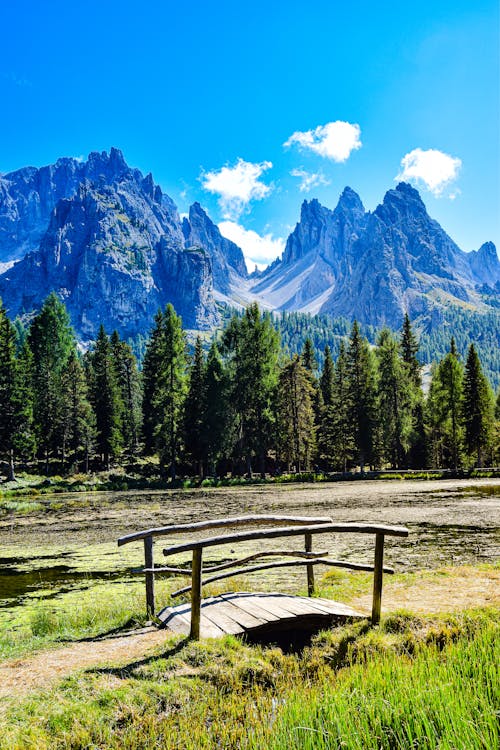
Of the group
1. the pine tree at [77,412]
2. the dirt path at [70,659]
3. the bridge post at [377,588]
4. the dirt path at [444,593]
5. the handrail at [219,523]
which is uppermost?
the pine tree at [77,412]

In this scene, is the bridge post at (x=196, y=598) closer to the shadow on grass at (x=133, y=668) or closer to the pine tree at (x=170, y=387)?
the shadow on grass at (x=133, y=668)

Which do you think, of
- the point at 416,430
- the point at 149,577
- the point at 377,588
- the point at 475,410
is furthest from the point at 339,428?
the point at 377,588

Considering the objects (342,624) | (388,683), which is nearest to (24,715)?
(388,683)

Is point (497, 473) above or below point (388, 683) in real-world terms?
below

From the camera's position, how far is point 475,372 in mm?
53438

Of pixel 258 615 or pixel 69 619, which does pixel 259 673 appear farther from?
pixel 69 619

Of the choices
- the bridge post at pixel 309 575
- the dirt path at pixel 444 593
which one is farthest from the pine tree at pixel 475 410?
the bridge post at pixel 309 575

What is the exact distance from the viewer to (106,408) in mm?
60156

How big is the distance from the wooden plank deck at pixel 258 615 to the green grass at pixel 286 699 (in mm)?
359

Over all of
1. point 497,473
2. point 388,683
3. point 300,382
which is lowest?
point 497,473

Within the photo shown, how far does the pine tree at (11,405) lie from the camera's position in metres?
47.0

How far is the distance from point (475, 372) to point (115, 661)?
54213 millimetres

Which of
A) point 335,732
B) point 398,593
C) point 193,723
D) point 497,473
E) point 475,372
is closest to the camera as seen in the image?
point 335,732

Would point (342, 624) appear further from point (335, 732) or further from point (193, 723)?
point (335, 732)
